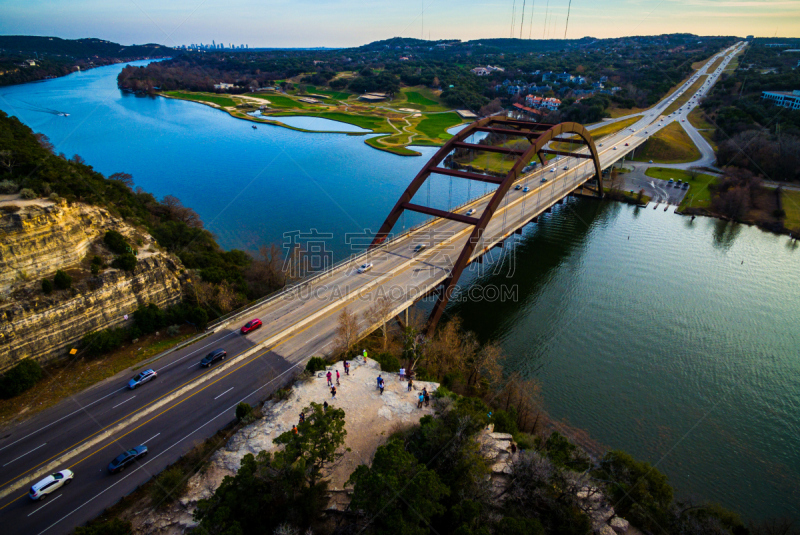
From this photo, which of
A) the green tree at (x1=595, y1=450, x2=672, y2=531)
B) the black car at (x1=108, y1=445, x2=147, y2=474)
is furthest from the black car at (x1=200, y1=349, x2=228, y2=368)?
the green tree at (x1=595, y1=450, x2=672, y2=531)

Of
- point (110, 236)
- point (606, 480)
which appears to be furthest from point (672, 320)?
point (110, 236)

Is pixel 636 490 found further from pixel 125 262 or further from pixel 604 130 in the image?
pixel 604 130

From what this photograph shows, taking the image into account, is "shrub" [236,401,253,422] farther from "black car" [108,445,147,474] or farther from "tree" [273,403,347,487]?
"tree" [273,403,347,487]

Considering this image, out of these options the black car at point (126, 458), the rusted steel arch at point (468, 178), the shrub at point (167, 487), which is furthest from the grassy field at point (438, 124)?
the shrub at point (167, 487)

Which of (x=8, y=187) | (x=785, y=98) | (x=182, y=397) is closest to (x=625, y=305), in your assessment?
(x=182, y=397)

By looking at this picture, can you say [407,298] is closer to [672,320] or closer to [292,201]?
[672,320]
